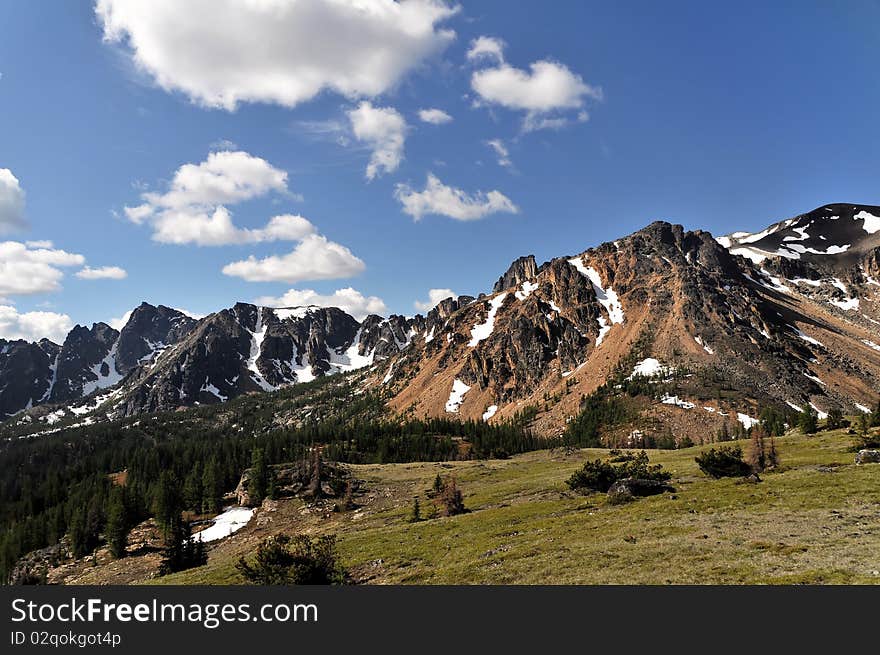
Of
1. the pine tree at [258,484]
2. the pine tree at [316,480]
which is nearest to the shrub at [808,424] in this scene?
the pine tree at [316,480]

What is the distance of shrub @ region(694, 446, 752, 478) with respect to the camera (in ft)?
185

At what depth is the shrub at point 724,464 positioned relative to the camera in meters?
56.3

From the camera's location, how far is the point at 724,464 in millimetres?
57406

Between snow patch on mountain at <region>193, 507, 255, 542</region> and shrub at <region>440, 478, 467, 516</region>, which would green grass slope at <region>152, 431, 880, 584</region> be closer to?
shrub at <region>440, 478, 467, 516</region>

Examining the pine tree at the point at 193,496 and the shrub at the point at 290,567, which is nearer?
the shrub at the point at 290,567

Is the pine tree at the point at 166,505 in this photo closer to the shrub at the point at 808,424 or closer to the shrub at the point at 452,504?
the shrub at the point at 452,504

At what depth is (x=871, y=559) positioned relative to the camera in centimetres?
2198

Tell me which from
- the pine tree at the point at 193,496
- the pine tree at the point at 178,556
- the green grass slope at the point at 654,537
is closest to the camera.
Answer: the green grass slope at the point at 654,537

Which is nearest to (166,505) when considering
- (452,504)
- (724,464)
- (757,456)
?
(452,504)

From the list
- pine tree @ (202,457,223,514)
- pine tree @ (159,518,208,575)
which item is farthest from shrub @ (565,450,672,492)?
pine tree @ (202,457,223,514)

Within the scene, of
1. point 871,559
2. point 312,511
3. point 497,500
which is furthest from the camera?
point 312,511
